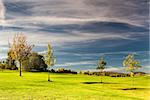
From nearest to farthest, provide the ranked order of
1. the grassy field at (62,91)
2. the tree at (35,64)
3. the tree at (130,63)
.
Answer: the grassy field at (62,91)
the tree at (130,63)
the tree at (35,64)

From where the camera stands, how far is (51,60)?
9638cm

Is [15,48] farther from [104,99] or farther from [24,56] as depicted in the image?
[104,99]

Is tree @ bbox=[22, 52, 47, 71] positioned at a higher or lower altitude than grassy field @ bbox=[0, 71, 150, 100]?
higher

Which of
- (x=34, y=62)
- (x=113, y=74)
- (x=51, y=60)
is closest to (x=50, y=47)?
(x=51, y=60)

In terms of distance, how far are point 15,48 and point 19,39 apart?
3.03 m

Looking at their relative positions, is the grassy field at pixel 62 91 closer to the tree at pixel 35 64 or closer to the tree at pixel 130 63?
the tree at pixel 130 63

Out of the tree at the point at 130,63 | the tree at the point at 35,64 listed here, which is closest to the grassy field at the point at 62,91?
the tree at the point at 130,63

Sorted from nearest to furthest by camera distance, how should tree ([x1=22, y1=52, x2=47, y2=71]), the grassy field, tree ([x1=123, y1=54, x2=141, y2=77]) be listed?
the grassy field, tree ([x1=123, y1=54, x2=141, y2=77]), tree ([x1=22, y1=52, x2=47, y2=71])

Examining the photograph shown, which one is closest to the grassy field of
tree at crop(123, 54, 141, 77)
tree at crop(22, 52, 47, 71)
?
tree at crop(123, 54, 141, 77)

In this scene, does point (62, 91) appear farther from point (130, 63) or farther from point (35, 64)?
point (35, 64)

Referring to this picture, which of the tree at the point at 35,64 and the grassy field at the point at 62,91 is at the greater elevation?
the tree at the point at 35,64

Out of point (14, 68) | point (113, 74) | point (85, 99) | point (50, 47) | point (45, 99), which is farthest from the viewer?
point (14, 68)

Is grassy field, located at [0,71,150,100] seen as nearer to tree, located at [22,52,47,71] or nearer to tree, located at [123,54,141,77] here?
tree, located at [123,54,141,77]

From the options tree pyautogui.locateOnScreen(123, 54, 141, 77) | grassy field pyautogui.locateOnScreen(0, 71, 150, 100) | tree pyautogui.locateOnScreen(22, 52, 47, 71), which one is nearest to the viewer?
grassy field pyautogui.locateOnScreen(0, 71, 150, 100)
